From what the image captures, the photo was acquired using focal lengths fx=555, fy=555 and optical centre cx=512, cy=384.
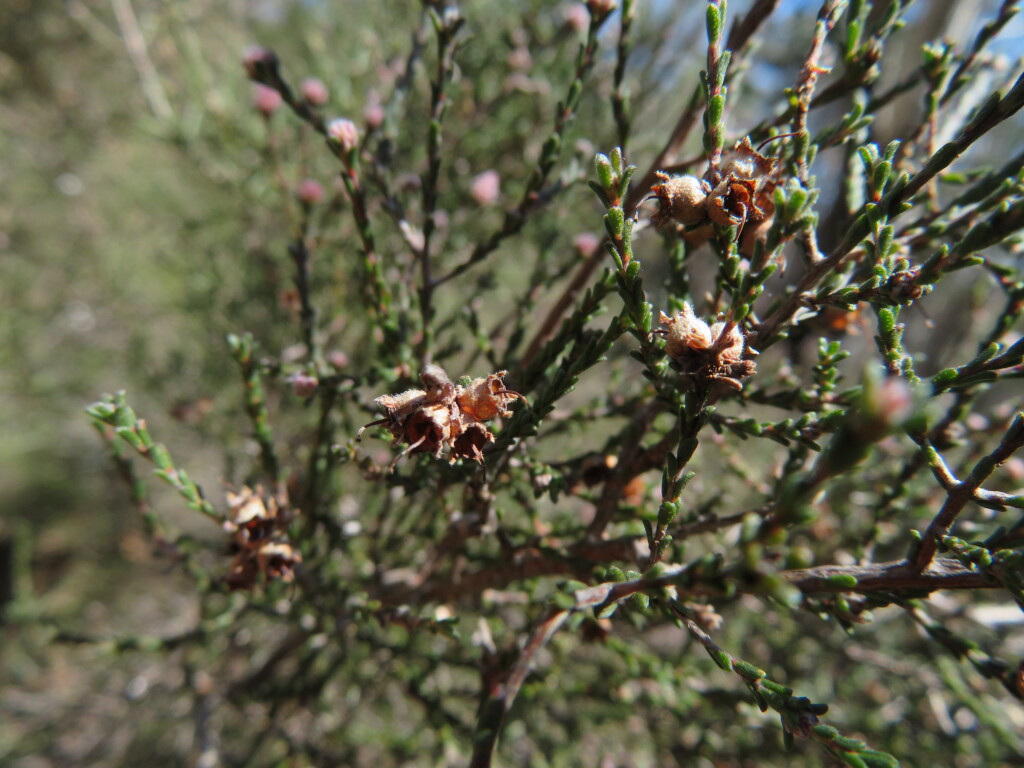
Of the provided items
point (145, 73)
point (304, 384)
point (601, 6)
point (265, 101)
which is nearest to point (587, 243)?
point (601, 6)

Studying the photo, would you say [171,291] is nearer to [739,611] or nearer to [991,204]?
[739,611]

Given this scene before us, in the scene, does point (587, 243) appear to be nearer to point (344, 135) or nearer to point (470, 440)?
point (344, 135)

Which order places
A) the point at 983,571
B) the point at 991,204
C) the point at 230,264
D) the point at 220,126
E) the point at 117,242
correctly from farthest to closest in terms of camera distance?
1. the point at 117,242
2. the point at 230,264
3. the point at 220,126
4. the point at 991,204
5. the point at 983,571

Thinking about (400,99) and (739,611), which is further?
(739,611)

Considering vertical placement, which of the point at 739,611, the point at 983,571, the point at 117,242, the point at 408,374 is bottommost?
the point at 983,571

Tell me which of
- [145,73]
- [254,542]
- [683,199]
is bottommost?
[254,542]

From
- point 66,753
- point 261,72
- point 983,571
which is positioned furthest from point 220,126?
point 66,753

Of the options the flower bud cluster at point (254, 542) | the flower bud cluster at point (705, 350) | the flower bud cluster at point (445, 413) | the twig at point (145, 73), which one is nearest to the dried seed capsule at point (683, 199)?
the flower bud cluster at point (705, 350)

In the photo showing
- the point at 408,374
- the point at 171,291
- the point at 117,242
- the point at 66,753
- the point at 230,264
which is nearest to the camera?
the point at 408,374
